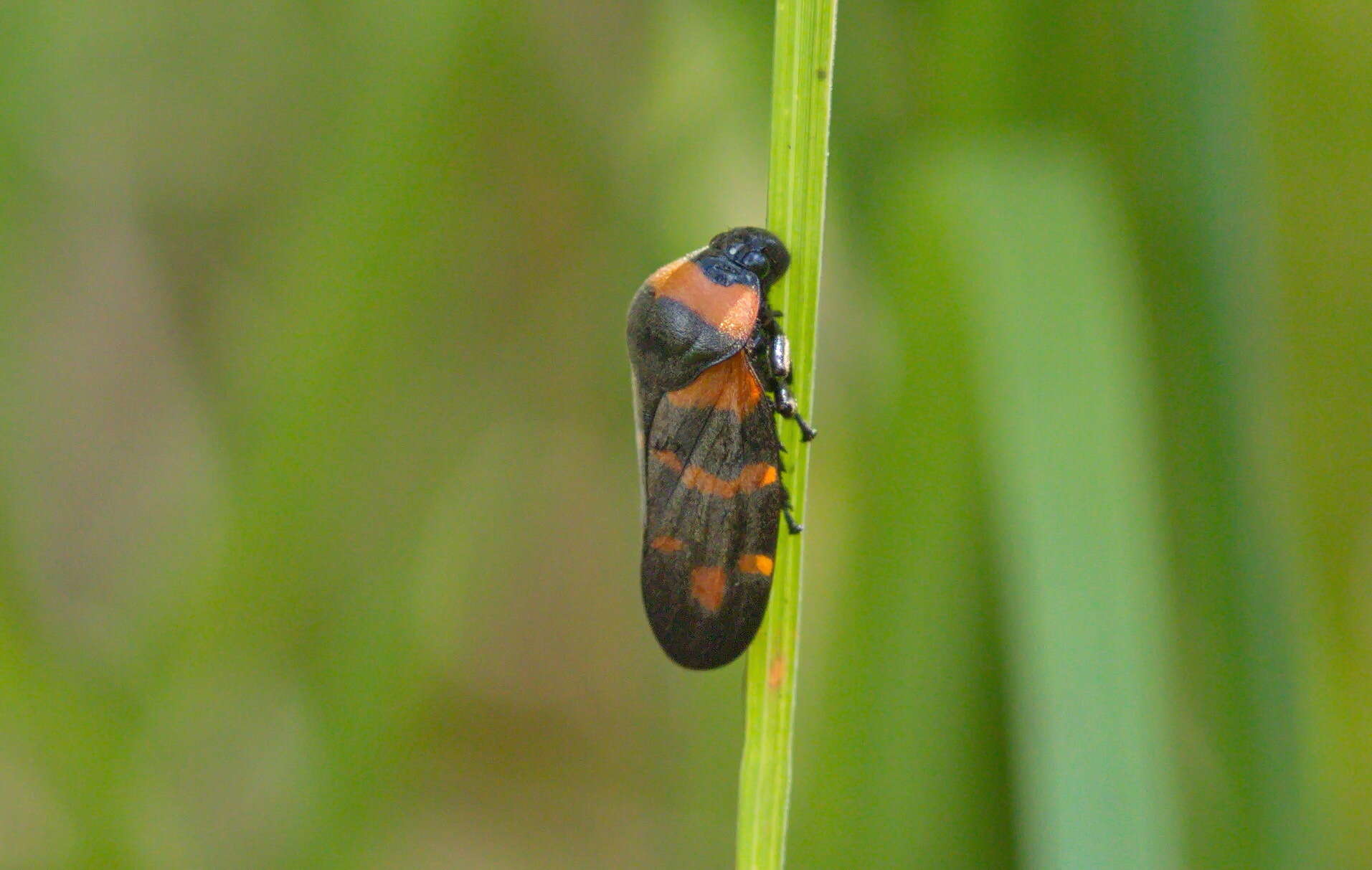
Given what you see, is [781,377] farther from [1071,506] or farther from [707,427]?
[1071,506]

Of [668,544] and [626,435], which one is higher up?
[626,435]

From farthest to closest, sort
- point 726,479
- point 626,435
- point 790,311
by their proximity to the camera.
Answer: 1. point 626,435
2. point 726,479
3. point 790,311

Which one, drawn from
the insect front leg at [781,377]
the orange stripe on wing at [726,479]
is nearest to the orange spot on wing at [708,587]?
the orange stripe on wing at [726,479]

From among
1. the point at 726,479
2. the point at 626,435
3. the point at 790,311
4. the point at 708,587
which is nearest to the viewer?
the point at 790,311

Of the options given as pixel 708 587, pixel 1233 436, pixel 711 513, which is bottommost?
pixel 708 587

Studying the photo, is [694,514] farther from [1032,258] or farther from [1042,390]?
[1032,258]

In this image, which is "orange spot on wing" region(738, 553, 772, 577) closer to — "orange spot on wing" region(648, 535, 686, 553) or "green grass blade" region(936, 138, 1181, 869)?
"orange spot on wing" region(648, 535, 686, 553)

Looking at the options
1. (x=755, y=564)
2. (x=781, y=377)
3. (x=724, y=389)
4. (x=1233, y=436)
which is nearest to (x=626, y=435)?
(x=724, y=389)

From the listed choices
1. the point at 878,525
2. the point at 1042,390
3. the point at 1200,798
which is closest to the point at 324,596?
the point at 878,525
